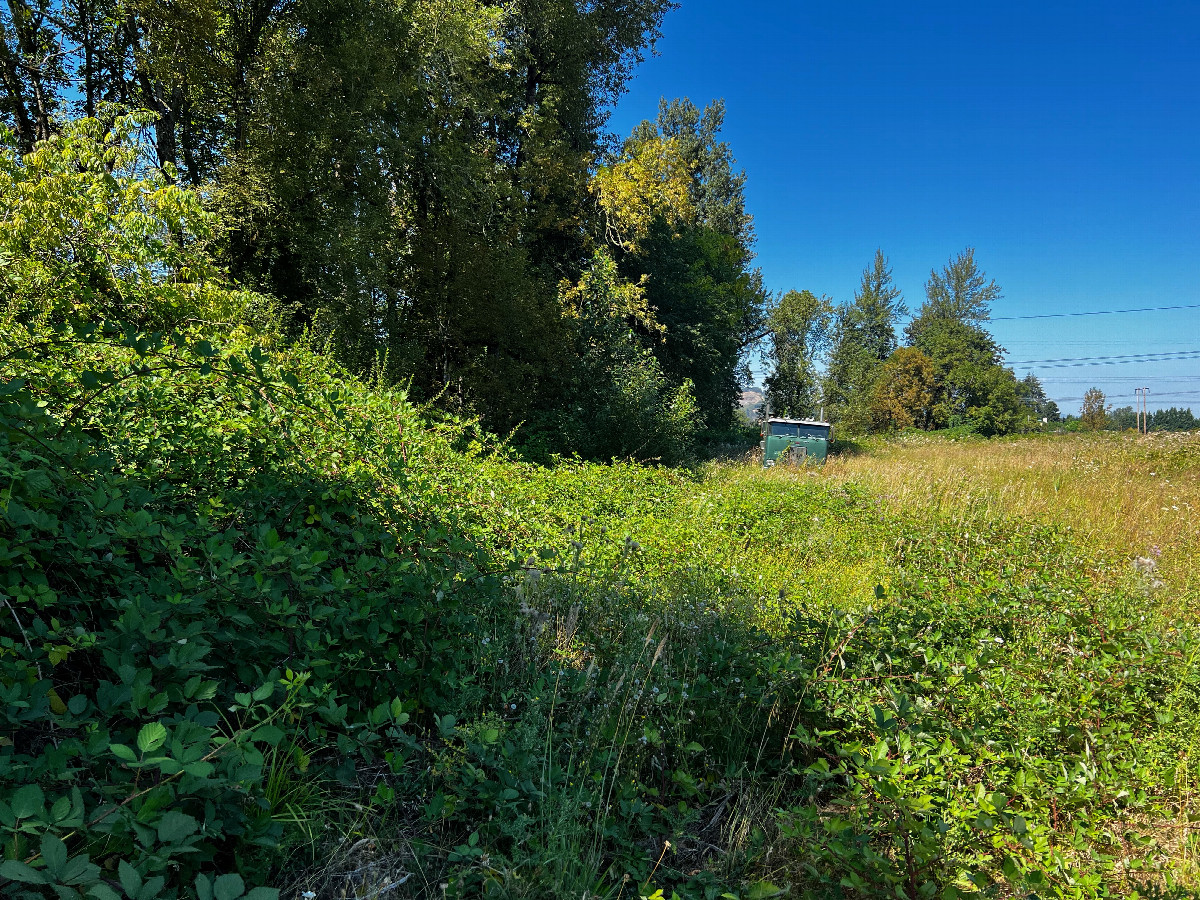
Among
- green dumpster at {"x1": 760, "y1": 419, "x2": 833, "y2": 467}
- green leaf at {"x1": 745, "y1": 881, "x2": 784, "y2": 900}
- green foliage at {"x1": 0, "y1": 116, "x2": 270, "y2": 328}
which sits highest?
green foliage at {"x1": 0, "y1": 116, "x2": 270, "y2": 328}

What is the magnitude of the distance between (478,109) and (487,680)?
1274 centimetres

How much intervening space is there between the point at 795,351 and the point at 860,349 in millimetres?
7410

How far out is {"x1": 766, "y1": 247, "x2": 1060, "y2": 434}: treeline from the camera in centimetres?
3944

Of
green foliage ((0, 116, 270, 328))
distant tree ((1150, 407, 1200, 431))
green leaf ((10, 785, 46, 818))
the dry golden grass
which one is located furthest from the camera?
distant tree ((1150, 407, 1200, 431))

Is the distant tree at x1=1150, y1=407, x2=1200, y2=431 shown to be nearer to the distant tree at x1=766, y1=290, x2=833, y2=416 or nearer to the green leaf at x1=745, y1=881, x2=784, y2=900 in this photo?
the distant tree at x1=766, y1=290, x2=833, y2=416

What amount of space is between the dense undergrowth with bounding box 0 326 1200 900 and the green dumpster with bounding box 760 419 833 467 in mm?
9593

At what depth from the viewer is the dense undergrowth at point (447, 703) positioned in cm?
150

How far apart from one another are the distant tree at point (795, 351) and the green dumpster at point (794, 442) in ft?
74.7

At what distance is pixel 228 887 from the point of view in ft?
3.68

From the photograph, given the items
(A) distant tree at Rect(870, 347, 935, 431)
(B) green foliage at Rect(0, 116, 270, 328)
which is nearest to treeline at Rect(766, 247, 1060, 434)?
(A) distant tree at Rect(870, 347, 935, 431)

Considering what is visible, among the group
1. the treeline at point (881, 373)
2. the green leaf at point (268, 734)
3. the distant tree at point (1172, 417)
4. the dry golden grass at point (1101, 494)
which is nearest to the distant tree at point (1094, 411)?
the treeline at point (881, 373)

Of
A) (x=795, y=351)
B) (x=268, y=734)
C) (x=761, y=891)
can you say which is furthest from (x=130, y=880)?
(x=795, y=351)

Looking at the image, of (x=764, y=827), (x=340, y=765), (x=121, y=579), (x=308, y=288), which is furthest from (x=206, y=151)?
(x=764, y=827)

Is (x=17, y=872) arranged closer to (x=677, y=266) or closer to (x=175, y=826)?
(x=175, y=826)
